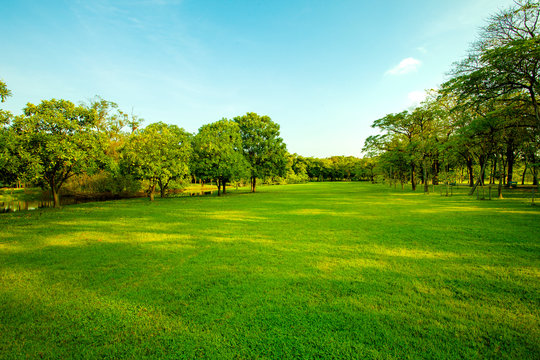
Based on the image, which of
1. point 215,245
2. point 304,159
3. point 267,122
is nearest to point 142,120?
point 267,122

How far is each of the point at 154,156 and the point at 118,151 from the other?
9237 millimetres

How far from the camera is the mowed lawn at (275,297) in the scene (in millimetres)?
3055

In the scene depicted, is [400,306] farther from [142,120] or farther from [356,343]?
[142,120]

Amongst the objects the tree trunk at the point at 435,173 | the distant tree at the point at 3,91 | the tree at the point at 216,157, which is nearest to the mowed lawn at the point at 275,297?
the distant tree at the point at 3,91

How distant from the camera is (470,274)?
5129 mm

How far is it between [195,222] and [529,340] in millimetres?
11885

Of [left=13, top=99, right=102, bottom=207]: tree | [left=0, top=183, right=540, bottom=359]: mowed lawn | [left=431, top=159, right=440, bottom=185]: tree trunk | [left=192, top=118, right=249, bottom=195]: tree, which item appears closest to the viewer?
[left=0, top=183, right=540, bottom=359]: mowed lawn

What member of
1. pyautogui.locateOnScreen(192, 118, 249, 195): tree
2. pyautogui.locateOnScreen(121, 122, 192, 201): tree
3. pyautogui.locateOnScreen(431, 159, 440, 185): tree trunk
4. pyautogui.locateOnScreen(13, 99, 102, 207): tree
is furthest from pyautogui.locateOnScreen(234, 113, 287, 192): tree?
pyautogui.locateOnScreen(431, 159, 440, 185): tree trunk

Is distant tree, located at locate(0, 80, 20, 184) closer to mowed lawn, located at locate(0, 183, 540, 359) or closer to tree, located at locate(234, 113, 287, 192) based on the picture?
mowed lawn, located at locate(0, 183, 540, 359)

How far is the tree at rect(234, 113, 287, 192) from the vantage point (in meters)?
35.7

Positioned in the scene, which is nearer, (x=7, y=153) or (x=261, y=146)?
(x=7, y=153)

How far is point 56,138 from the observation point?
55.2 ft

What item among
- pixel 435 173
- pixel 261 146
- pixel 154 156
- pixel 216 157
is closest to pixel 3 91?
pixel 154 156

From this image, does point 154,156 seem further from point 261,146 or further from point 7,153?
point 261,146
